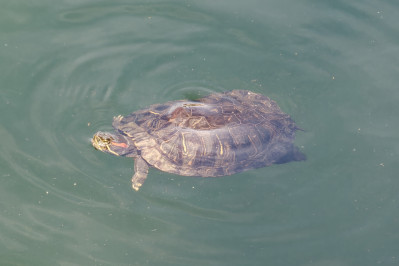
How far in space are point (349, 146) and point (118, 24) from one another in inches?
179

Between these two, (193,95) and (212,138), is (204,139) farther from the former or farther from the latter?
(193,95)

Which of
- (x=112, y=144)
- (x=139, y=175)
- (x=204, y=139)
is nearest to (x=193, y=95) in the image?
(x=204, y=139)

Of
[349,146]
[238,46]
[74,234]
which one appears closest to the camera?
[74,234]

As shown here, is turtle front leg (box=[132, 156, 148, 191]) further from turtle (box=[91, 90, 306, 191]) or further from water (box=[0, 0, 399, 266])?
water (box=[0, 0, 399, 266])

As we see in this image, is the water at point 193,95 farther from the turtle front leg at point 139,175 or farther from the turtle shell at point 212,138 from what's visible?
the turtle shell at point 212,138

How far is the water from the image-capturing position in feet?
18.1

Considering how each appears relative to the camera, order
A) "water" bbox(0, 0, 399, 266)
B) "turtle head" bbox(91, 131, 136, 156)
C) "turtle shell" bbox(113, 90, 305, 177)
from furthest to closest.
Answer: "turtle head" bbox(91, 131, 136, 156), "turtle shell" bbox(113, 90, 305, 177), "water" bbox(0, 0, 399, 266)

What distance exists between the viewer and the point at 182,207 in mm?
5605

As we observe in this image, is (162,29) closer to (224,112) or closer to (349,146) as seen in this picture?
(224,112)

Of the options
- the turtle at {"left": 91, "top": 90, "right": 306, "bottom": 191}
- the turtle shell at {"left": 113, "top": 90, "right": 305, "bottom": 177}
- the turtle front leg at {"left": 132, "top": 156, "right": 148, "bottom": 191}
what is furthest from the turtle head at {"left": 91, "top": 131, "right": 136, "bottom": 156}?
the turtle front leg at {"left": 132, "top": 156, "right": 148, "bottom": 191}

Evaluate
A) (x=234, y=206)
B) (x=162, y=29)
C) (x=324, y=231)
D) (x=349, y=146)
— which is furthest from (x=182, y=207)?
(x=162, y=29)

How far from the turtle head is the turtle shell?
134 millimetres

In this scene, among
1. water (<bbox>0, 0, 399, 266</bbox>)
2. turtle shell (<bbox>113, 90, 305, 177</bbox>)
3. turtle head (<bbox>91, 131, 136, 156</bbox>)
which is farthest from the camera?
turtle head (<bbox>91, 131, 136, 156</bbox>)

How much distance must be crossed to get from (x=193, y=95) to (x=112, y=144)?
1583 millimetres
